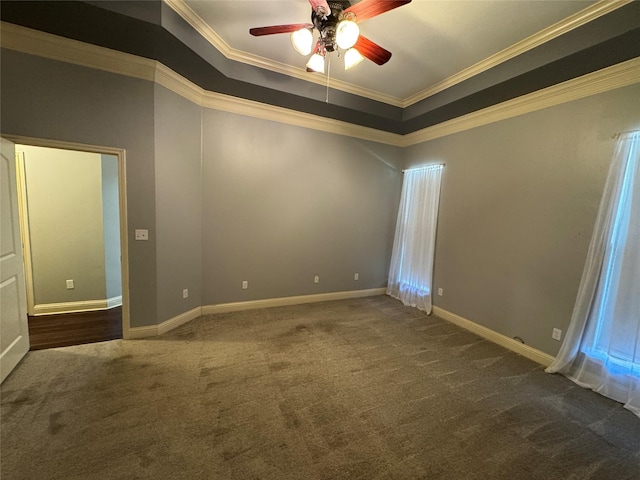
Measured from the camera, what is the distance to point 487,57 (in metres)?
2.65

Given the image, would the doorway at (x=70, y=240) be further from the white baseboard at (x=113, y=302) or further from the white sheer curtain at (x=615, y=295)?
the white sheer curtain at (x=615, y=295)

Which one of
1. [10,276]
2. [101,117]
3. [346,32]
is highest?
[346,32]

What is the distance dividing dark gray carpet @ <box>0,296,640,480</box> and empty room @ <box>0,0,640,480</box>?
0.02 meters

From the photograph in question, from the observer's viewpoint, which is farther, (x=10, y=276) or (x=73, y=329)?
(x=73, y=329)

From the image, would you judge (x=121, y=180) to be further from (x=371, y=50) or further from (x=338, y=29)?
(x=371, y=50)

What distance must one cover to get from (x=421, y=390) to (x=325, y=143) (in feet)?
11.2

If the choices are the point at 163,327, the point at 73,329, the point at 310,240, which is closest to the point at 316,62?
the point at 310,240

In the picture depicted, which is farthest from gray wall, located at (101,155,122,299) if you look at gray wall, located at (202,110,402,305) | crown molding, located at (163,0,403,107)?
crown molding, located at (163,0,403,107)

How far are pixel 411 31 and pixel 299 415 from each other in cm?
343

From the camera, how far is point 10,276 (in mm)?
2178

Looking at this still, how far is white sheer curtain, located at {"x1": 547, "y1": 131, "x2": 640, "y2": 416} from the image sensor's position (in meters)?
2.10

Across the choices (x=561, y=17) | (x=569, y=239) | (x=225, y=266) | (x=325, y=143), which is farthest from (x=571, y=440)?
(x=325, y=143)

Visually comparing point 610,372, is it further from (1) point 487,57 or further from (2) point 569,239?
(1) point 487,57

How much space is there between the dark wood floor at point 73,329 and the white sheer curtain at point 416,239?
4.06 metres
